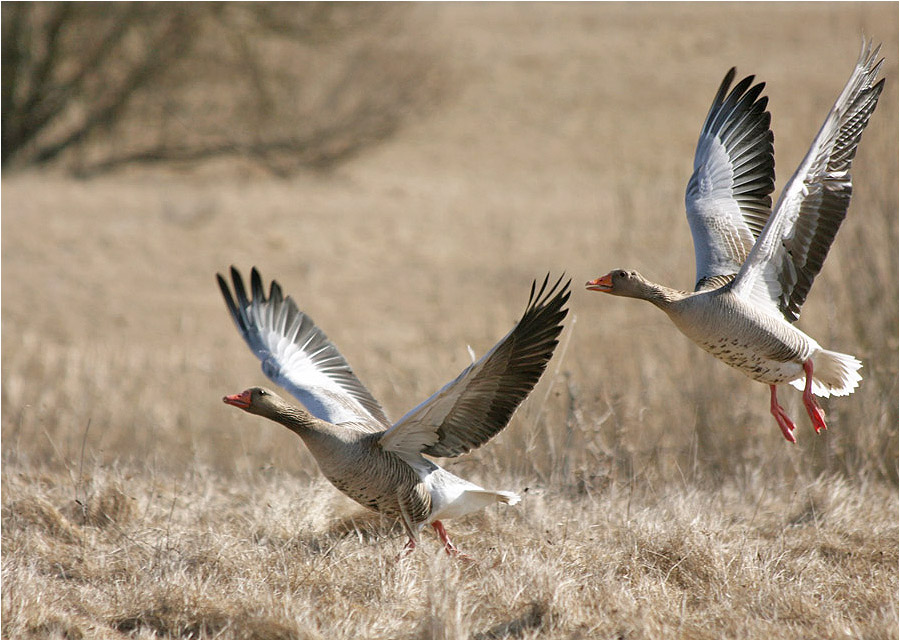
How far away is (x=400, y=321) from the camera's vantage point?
1336cm

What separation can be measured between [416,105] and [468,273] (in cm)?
1062

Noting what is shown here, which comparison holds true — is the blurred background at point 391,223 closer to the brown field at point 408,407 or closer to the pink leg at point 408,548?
the brown field at point 408,407

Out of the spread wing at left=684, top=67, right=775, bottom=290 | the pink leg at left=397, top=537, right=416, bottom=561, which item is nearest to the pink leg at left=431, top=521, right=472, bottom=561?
the pink leg at left=397, top=537, right=416, bottom=561

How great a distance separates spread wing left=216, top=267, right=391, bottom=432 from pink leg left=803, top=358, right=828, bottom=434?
2.71 m

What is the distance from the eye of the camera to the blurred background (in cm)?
779

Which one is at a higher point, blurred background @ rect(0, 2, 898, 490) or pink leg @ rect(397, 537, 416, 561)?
blurred background @ rect(0, 2, 898, 490)

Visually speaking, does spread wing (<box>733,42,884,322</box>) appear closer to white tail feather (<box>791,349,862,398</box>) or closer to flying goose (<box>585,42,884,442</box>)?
flying goose (<box>585,42,884,442</box>)

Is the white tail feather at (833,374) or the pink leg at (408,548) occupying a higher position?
the white tail feather at (833,374)

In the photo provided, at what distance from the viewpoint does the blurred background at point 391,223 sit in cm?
779

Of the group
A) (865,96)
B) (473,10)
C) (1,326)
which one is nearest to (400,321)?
(1,326)

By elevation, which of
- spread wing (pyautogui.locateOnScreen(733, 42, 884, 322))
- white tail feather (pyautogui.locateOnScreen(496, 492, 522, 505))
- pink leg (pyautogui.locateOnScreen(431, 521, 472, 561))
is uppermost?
spread wing (pyautogui.locateOnScreen(733, 42, 884, 322))

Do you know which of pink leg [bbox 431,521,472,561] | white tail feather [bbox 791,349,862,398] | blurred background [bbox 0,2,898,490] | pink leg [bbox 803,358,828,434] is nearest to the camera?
pink leg [bbox 431,521,472,561]

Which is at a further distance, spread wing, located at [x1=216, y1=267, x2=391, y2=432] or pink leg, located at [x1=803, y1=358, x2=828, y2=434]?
spread wing, located at [x1=216, y1=267, x2=391, y2=432]

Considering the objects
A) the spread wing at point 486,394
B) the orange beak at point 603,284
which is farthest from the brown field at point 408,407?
the orange beak at point 603,284
